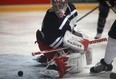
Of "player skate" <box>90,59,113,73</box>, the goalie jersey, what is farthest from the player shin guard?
the goalie jersey

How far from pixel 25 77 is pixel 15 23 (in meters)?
2.86

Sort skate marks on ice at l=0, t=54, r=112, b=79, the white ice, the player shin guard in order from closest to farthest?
the player shin guard
skate marks on ice at l=0, t=54, r=112, b=79
the white ice

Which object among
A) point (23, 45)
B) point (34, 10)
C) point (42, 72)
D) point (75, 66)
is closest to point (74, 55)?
point (75, 66)

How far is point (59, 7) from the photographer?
305 cm

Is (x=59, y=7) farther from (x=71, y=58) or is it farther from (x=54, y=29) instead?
(x=71, y=58)

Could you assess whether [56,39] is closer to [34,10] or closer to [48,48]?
[48,48]

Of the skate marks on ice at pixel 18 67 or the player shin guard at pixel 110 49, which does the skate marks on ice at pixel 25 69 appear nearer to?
the skate marks on ice at pixel 18 67

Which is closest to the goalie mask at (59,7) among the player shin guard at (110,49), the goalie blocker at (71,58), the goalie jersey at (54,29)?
the goalie jersey at (54,29)

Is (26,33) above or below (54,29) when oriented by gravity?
above

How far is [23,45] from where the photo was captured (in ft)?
13.7

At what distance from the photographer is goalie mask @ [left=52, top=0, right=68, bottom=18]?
3006 mm

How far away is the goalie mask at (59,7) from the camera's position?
3.01 meters

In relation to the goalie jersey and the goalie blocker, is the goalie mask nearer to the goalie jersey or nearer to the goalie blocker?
the goalie jersey

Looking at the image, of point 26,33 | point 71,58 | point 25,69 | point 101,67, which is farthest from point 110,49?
point 26,33
